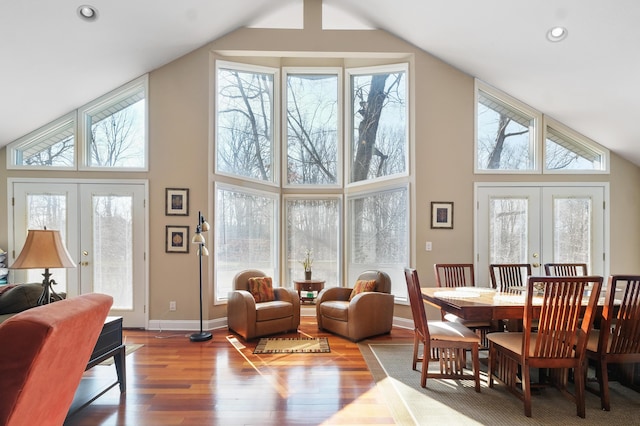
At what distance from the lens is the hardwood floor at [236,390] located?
2.44 m

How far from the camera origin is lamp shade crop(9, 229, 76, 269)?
2592 mm

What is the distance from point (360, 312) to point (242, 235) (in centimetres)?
207

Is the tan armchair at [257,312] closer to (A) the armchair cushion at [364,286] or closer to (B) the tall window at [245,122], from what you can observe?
(A) the armchair cushion at [364,286]

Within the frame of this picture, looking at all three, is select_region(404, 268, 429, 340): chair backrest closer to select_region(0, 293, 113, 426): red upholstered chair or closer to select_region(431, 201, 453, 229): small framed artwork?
select_region(431, 201, 453, 229): small framed artwork

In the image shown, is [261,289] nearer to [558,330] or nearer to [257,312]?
[257,312]

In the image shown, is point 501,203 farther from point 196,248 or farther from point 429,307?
point 196,248

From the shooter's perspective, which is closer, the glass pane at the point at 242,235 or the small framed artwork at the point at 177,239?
the small framed artwork at the point at 177,239

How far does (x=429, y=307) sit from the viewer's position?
4734 millimetres

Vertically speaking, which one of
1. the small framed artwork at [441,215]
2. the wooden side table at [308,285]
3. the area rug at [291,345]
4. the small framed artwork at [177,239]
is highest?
the small framed artwork at [441,215]

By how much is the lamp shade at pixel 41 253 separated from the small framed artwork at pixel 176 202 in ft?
6.29

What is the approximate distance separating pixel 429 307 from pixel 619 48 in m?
3.49

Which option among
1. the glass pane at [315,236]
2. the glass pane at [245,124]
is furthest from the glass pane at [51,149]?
the glass pane at [315,236]

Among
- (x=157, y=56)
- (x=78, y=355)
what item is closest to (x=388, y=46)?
(x=157, y=56)

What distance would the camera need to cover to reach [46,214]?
4645 millimetres
